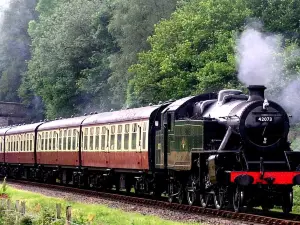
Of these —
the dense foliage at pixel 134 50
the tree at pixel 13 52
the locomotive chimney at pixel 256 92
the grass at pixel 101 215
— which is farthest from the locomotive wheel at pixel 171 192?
the tree at pixel 13 52

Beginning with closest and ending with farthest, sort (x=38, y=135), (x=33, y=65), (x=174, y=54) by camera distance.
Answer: (x=38, y=135) < (x=174, y=54) < (x=33, y=65)

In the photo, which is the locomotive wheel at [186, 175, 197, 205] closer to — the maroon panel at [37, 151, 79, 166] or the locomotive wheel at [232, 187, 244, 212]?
the locomotive wheel at [232, 187, 244, 212]

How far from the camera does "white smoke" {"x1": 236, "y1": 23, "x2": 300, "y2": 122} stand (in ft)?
83.4

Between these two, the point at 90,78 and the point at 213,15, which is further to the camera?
the point at 90,78

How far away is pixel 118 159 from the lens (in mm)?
26266

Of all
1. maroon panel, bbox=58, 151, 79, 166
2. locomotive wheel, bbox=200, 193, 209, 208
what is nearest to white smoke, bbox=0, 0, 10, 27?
maroon panel, bbox=58, 151, 79, 166

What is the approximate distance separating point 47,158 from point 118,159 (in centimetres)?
1059

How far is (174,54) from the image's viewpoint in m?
41.4

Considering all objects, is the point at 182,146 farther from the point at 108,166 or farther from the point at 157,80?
the point at 157,80

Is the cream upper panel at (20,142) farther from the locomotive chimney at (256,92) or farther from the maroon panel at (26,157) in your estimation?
the locomotive chimney at (256,92)

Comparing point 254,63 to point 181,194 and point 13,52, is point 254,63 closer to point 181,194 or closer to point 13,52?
point 181,194

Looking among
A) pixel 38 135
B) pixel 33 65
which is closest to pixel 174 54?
pixel 38 135

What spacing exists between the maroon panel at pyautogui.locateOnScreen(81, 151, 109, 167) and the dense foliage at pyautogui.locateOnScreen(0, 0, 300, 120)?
30.1ft

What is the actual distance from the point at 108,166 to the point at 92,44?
121 ft
